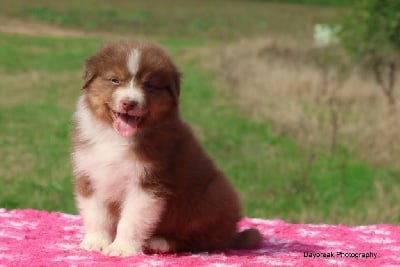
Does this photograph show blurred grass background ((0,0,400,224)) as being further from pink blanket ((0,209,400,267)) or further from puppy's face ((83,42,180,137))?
puppy's face ((83,42,180,137))

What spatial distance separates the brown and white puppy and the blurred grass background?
1951 mm

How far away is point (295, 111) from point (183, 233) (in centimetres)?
797

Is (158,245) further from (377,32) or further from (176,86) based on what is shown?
(377,32)

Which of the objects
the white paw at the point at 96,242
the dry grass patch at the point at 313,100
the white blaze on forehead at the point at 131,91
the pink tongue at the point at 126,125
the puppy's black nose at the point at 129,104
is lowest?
the white paw at the point at 96,242

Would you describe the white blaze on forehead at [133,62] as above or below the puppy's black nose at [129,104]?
above

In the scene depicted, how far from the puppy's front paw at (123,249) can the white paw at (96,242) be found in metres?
0.15

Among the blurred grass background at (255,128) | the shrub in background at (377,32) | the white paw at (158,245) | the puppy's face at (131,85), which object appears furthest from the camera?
the shrub in background at (377,32)

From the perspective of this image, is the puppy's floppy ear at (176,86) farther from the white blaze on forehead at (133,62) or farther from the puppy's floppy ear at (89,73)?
the puppy's floppy ear at (89,73)

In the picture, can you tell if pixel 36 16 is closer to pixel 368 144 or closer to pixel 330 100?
pixel 330 100

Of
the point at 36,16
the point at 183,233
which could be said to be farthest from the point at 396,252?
the point at 36,16

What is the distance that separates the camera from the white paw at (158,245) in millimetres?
4520

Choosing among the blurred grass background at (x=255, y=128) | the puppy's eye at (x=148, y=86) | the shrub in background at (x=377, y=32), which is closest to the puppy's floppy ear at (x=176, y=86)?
the puppy's eye at (x=148, y=86)

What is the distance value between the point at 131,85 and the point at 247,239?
4.76 ft

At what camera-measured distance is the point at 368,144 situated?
1091 cm
